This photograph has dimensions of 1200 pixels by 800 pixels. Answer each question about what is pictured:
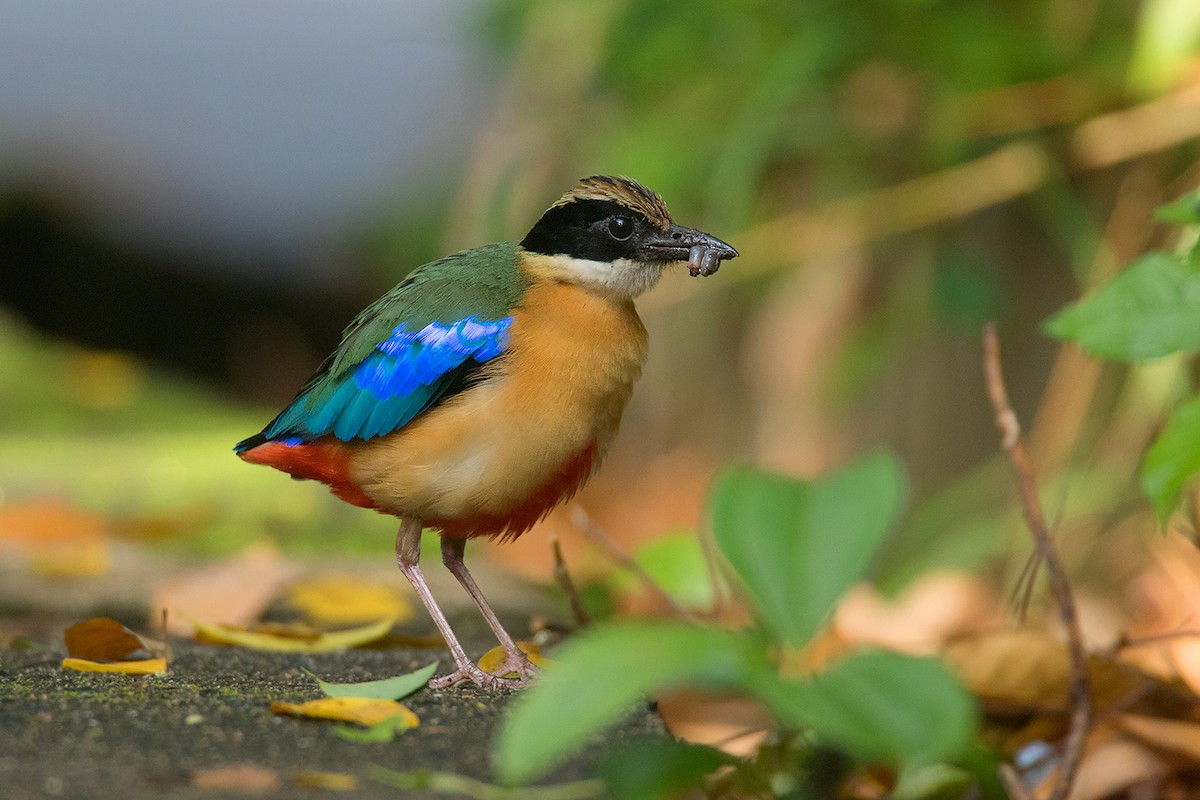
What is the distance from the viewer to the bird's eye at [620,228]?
3.64 meters

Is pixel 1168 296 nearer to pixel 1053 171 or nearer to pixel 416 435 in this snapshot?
pixel 416 435

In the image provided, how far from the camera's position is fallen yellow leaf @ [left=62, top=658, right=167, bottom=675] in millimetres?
2705

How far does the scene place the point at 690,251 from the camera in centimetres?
363

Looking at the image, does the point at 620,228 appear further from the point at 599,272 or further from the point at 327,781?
the point at 327,781

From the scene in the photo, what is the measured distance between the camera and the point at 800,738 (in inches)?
97.3

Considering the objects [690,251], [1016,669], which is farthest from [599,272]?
[1016,669]

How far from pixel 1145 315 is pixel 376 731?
4.38 ft

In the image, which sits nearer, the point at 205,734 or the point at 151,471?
the point at 205,734

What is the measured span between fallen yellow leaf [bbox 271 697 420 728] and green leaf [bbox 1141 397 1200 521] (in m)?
1.17

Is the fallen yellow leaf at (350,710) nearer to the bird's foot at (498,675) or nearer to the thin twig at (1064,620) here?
the bird's foot at (498,675)

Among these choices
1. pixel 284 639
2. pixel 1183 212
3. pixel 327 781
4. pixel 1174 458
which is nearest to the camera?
pixel 327 781

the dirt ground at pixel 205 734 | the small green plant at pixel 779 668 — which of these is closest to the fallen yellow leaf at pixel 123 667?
the dirt ground at pixel 205 734

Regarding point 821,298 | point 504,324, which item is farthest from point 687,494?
point 504,324

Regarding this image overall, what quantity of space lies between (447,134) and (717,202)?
19.9ft
